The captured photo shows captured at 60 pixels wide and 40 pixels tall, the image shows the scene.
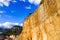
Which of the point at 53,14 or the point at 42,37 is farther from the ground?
the point at 53,14

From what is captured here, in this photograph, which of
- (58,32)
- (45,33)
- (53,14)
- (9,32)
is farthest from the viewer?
(9,32)

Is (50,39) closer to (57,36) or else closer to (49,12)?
(57,36)

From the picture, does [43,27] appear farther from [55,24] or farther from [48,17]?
[55,24]

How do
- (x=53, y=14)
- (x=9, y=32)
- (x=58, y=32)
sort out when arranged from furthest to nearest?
(x=9, y=32)
(x=53, y=14)
(x=58, y=32)

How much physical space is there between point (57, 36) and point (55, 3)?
3.66ft

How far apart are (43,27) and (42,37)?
0.41m

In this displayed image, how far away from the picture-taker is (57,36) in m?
5.87

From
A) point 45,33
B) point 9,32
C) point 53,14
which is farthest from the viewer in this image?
point 9,32

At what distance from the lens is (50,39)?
623 centimetres

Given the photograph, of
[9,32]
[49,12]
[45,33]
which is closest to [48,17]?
[49,12]

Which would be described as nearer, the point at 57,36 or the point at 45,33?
the point at 57,36

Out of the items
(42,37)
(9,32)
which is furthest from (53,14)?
(9,32)

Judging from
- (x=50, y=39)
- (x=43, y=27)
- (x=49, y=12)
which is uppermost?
(x=49, y=12)

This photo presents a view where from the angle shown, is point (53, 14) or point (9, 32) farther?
point (9, 32)
